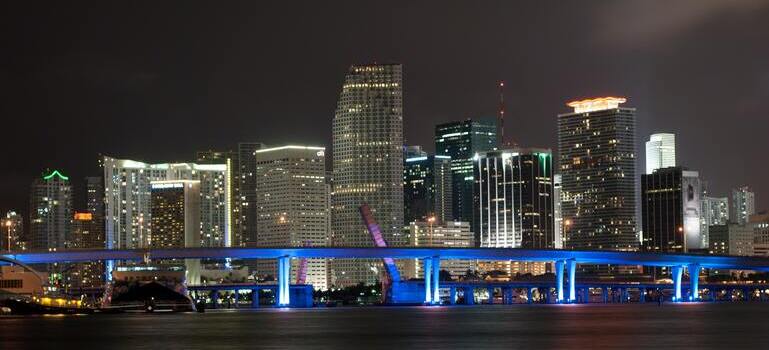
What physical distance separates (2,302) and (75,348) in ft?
311

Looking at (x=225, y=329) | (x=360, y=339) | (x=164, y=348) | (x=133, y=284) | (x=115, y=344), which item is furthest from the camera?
(x=133, y=284)

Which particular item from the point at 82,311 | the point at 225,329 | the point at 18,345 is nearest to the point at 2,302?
the point at 82,311

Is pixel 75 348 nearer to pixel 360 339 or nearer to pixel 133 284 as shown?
pixel 360 339

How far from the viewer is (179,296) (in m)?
190

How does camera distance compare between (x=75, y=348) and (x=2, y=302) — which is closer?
(x=75, y=348)

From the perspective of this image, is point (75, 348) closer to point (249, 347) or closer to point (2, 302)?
point (249, 347)

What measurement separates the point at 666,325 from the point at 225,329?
36817mm

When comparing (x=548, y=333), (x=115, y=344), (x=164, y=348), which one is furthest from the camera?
(x=548, y=333)

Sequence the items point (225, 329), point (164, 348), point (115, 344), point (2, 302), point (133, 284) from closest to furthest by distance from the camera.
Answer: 1. point (164, 348)
2. point (115, 344)
3. point (225, 329)
4. point (2, 302)
5. point (133, 284)

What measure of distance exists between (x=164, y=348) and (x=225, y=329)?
32.7 meters

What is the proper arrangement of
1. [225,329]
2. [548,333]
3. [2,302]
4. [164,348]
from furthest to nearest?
1. [2,302]
2. [225,329]
3. [548,333]
4. [164,348]

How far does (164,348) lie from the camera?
80.9m

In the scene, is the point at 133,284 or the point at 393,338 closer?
the point at 393,338

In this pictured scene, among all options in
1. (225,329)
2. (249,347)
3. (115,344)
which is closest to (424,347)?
(249,347)
